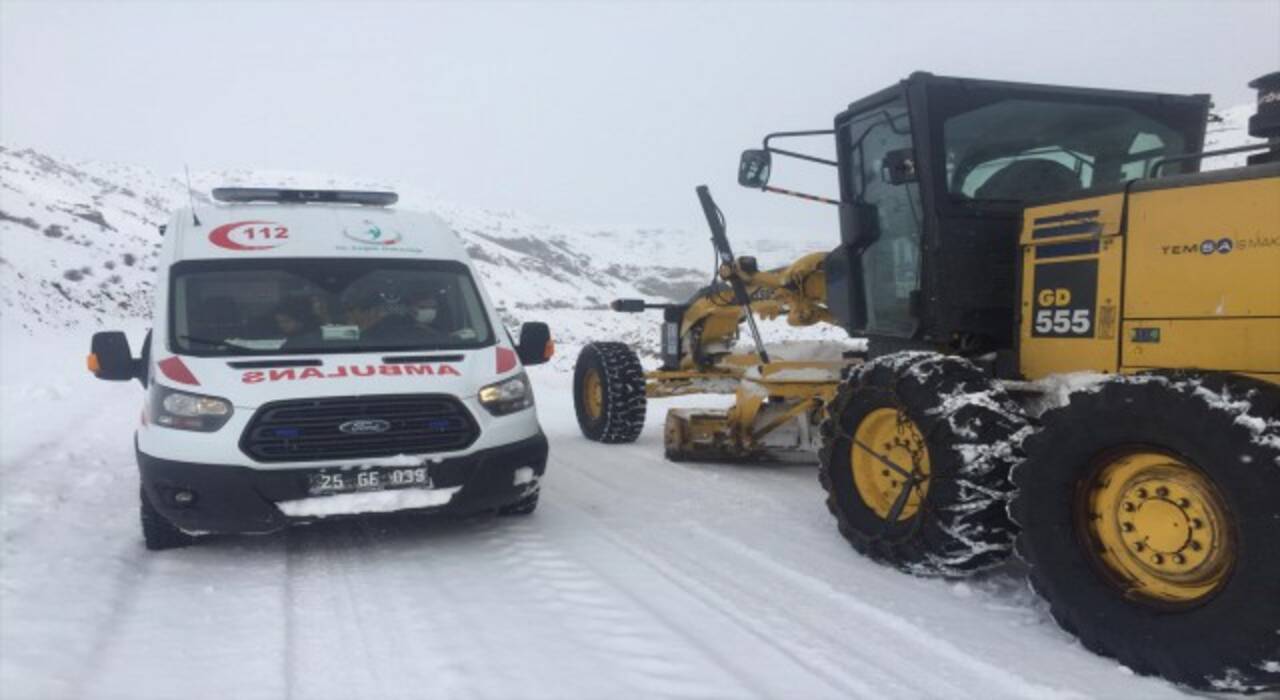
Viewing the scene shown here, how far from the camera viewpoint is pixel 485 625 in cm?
410

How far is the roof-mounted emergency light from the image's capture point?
6.74 metres

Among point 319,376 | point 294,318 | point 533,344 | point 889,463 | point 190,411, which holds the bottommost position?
point 889,463

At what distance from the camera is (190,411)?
4.93 m

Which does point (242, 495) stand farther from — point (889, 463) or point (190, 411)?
point (889, 463)

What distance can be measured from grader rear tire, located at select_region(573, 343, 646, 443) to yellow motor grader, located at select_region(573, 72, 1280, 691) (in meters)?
2.66

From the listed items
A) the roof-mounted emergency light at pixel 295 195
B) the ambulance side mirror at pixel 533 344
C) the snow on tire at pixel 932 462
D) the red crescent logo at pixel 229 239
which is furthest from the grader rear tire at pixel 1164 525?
the roof-mounted emergency light at pixel 295 195

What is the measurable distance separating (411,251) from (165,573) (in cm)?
247

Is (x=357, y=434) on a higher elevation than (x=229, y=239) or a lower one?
lower

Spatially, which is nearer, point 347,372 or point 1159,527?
point 1159,527

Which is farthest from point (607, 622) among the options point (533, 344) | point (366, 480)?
point (533, 344)

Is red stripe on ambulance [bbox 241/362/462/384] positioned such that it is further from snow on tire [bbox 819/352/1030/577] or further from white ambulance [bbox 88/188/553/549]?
snow on tire [bbox 819/352/1030/577]

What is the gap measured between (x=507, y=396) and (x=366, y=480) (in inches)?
37.7

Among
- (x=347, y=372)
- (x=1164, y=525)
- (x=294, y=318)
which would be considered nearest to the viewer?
(x=1164, y=525)

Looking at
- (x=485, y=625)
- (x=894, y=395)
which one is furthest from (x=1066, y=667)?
(x=485, y=625)
